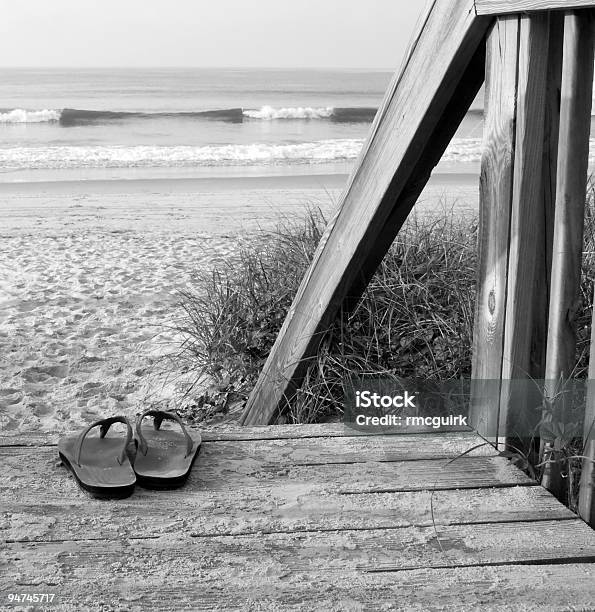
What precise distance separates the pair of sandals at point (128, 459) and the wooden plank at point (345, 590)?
39cm

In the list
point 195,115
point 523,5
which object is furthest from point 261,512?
point 195,115

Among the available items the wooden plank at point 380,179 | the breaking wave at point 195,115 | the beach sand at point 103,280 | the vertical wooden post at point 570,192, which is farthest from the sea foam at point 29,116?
the vertical wooden post at point 570,192

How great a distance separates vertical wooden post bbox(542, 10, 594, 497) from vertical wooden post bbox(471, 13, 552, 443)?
0.09m

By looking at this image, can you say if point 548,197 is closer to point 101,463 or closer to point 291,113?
point 101,463

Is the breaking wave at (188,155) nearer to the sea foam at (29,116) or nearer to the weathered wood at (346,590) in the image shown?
the sea foam at (29,116)

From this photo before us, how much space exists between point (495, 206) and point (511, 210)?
0.06 meters

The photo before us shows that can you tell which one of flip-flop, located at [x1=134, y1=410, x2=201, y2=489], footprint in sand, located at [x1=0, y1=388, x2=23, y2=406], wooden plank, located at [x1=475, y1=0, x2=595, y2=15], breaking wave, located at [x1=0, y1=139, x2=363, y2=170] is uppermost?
breaking wave, located at [x1=0, y1=139, x2=363, y2=170]

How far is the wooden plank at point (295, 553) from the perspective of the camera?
166 cm

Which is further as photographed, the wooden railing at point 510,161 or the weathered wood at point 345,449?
the weathered wood at point 345,449

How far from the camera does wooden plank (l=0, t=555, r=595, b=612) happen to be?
154 cm

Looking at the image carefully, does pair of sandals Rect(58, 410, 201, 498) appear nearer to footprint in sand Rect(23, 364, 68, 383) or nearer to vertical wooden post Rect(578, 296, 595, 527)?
vertical wooden post Rect(578, 296, 595, 527)

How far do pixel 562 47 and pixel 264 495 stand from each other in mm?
1380

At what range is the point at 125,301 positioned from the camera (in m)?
5.84

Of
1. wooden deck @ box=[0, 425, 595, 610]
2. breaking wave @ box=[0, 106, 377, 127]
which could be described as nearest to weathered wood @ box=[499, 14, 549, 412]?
wooden deck @ box=[0, 425, 595, 610]
